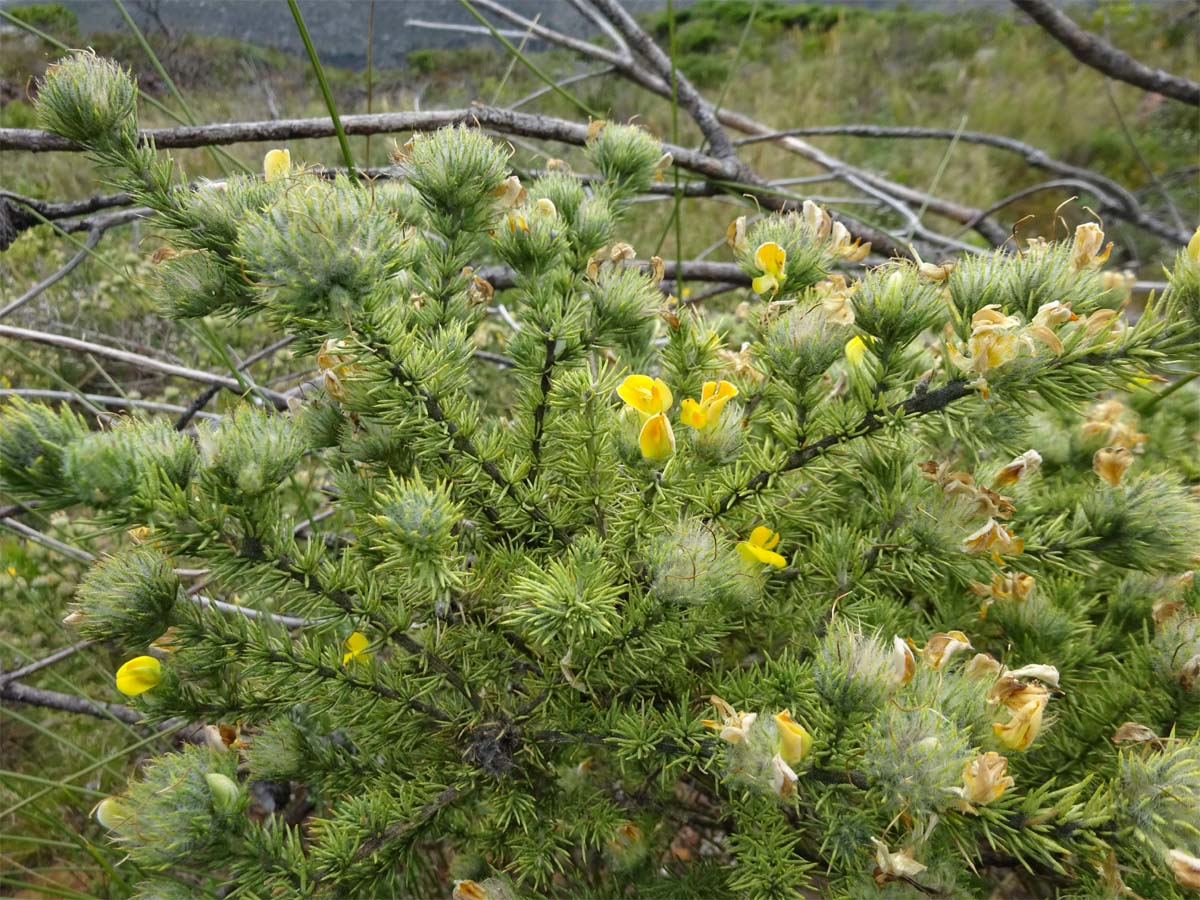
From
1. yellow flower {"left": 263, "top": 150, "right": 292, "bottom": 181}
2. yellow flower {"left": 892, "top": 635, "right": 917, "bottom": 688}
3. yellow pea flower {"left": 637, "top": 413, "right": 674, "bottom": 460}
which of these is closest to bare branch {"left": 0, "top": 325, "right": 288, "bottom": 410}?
yellow flower {"left": 263, "top": 150, "right": 292, "bottom": 181}

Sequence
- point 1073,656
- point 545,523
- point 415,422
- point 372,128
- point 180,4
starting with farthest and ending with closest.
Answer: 1. point 180,4
2. point 372,128
3. point 1073,656
4. point 545,523
5. point 415,422

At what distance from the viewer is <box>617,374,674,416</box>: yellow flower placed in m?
0.70

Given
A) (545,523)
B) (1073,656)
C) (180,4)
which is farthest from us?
(180,4)

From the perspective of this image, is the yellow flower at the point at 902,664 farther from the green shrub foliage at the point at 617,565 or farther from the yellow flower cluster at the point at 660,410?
the yellow flower cluster at the point at 660,410

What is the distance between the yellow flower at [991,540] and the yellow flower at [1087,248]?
0.28m

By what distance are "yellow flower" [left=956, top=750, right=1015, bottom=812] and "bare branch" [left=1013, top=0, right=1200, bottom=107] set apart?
2269mm

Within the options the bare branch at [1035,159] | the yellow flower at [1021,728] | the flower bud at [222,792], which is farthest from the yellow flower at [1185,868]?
the bare branch at [1035,159]

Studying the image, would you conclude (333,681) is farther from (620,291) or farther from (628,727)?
(620,291)

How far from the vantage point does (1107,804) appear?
65 centimetres

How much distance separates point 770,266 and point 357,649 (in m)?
0.71

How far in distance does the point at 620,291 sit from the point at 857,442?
1.13ft

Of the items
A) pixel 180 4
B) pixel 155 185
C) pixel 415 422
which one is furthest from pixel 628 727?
pixel 180 4

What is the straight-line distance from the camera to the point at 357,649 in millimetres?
790

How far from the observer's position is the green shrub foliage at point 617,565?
24.3 inches
